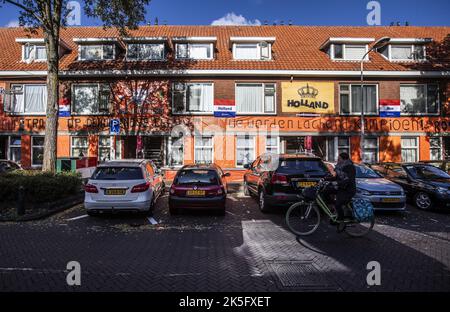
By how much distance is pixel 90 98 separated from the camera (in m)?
18.7

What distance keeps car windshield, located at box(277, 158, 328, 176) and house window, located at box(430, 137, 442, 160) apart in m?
14.4

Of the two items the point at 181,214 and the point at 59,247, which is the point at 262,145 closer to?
the point at 181,214

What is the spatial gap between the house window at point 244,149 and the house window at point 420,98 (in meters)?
9.86

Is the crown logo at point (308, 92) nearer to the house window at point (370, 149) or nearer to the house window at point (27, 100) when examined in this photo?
the house window at point (370, 149)

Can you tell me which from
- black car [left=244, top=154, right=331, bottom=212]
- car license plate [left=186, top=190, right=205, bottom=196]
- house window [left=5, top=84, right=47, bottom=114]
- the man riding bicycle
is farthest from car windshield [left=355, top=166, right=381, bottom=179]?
house window [left=5, top=84, right=47, bottom=114]

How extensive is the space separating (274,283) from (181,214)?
5399mm

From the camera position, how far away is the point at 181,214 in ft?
30.5

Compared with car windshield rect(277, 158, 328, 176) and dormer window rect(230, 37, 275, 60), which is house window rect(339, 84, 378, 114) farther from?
car windshield rect(277, 158, 328, 176)

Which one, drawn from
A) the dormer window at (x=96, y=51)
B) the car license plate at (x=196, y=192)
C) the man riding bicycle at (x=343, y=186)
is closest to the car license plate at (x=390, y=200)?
the man riding bicycle at (x=343, y=186)

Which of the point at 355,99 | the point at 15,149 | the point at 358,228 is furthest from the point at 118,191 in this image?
the point at 355,99

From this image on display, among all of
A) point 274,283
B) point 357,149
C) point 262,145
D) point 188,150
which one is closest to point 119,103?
point 188,150

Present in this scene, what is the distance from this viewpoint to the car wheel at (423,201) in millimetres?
10055

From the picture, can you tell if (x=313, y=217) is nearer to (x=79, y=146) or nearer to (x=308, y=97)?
(x=308, y=97)

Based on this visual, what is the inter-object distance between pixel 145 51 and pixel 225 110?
665 cm
